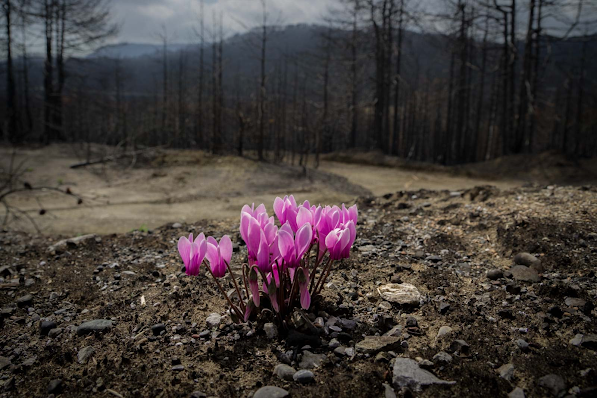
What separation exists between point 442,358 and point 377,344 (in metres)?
0.32

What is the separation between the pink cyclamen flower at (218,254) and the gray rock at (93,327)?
945 mm

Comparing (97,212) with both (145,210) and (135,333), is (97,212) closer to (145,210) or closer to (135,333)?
(145,210)

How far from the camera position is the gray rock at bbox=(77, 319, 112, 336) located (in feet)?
7.88

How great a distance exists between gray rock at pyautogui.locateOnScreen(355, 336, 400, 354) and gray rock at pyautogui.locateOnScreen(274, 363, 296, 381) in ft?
1.27

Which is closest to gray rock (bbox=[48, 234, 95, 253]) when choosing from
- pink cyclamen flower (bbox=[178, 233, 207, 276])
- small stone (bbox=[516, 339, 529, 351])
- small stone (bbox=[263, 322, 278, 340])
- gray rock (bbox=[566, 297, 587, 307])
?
pink cyclamen flower (bbox=[178, 233, 207, 276])

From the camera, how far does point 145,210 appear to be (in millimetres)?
8305

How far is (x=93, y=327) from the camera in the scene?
242 centimetres

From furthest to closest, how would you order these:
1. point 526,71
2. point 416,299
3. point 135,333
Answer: point 526,71 < point 416,299 < point 135,333

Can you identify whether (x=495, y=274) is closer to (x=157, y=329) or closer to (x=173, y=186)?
(x=157, y=329)

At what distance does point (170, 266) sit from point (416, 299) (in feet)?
7.12

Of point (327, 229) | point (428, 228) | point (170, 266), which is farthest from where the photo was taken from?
point (428, 228)

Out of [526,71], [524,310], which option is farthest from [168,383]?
[526,71]

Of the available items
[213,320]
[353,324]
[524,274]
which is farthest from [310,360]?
[524,274]

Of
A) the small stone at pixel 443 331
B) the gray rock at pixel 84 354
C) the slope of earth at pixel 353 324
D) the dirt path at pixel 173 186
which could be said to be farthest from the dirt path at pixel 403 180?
the gray rock at pixel 84 354
